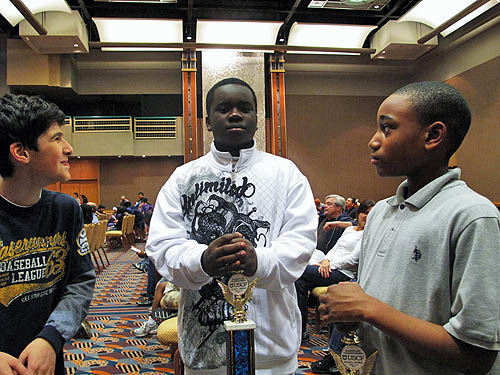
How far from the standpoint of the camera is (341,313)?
0.93m

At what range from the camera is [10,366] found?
113 centimetres

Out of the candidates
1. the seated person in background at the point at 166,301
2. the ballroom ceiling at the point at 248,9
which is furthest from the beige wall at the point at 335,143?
the seated person in background at the point at 166,301

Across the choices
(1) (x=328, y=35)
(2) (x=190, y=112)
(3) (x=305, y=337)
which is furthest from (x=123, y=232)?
(3) (x=305, y=337)

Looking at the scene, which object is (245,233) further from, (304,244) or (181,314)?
(181,314)

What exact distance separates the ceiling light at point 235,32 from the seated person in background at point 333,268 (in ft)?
21.6

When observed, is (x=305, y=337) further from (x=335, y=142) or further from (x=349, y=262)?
(x=335, y=142)

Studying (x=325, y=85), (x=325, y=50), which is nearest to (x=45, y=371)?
(x=325, y=50)

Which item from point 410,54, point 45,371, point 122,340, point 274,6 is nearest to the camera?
point 45,371

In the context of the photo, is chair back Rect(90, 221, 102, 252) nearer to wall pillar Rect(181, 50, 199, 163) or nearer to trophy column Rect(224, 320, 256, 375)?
wall pillar Rect(181, 50, 199, 163)

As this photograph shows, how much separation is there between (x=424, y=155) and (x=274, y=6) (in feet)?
37.5

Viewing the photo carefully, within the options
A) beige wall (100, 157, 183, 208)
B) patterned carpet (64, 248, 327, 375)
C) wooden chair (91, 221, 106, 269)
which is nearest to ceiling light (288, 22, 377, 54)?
wooden chair (91, 221, 106, 269)

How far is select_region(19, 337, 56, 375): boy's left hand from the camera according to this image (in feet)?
3.83

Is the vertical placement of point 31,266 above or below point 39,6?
below

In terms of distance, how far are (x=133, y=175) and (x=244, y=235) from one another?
1816cm
